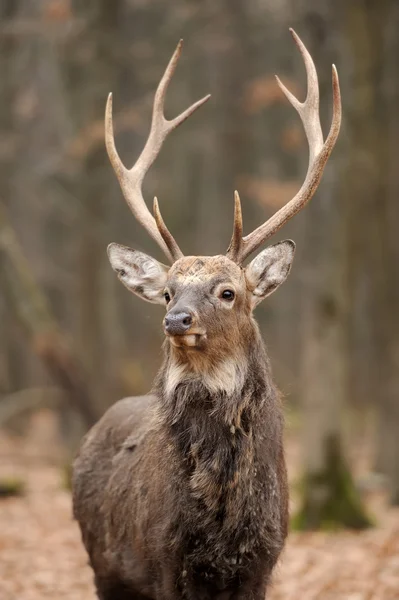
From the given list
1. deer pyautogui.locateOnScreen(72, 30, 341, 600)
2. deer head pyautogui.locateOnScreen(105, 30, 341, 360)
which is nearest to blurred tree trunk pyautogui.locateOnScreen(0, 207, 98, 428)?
deer head pyautogui.locateOnScreen(105, 30, 341, 360)

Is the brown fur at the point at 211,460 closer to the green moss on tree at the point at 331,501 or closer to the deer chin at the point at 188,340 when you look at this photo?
the deer chin at the point at 188,340

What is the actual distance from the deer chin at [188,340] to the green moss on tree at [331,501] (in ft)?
17.4

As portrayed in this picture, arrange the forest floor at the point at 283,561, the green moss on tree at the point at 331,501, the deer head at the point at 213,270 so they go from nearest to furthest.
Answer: the deer head at the point at 213,270
the forest floor at the point at 283,561
the green moss on tree at the point at 331,501

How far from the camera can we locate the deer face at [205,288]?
5582 millimetres

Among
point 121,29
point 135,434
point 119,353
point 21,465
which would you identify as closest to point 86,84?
point 121,29

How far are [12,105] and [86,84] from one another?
324 centimetres

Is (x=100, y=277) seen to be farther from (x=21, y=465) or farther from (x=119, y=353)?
(x=21, y=465)

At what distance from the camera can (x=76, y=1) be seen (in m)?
15.1

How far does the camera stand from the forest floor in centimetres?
844

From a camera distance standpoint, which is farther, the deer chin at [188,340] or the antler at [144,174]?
the antler at [144,174]

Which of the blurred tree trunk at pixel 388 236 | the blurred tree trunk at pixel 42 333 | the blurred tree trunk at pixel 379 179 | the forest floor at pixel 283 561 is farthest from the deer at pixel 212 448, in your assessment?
the blurred tree trunk at pixel 42 333

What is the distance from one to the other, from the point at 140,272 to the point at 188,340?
115cm

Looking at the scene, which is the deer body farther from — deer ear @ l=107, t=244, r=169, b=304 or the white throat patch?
deer ear @ l=107, t=244, r=169, b=304

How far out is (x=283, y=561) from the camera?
6.67 metres
